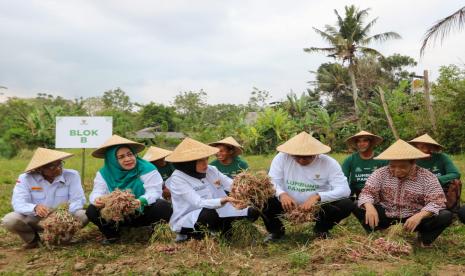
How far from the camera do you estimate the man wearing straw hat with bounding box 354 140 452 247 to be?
4176 millimetres

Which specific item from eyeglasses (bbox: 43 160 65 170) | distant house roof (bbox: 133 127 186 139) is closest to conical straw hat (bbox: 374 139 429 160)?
eyeglasses (bbox: 43 160 65 170)

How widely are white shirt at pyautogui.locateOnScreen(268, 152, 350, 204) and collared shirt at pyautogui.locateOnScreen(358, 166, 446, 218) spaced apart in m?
0.28

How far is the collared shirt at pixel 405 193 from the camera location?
4.21 m

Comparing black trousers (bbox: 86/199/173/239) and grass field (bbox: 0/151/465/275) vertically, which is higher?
black trousers (bbox: 86/199/173/239)

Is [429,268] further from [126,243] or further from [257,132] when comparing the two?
[257,132]

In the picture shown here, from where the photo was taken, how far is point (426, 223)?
4215 millimetres

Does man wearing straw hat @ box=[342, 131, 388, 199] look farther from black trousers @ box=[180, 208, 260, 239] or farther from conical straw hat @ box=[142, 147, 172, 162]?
conical straw hat @ box=[142, 147, 172, 162]

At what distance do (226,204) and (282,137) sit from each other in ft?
47.0

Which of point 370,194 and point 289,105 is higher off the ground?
point 289,105

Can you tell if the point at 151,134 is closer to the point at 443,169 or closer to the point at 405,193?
the point at 443,169

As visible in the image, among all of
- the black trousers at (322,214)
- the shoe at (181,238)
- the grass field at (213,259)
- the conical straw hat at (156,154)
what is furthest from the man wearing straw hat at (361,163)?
the conical straw hat at (156,154)

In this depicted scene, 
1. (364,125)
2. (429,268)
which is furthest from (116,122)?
(429,268)

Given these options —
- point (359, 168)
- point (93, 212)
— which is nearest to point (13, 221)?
point (93, 212)

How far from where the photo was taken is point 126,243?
16.0 feet
